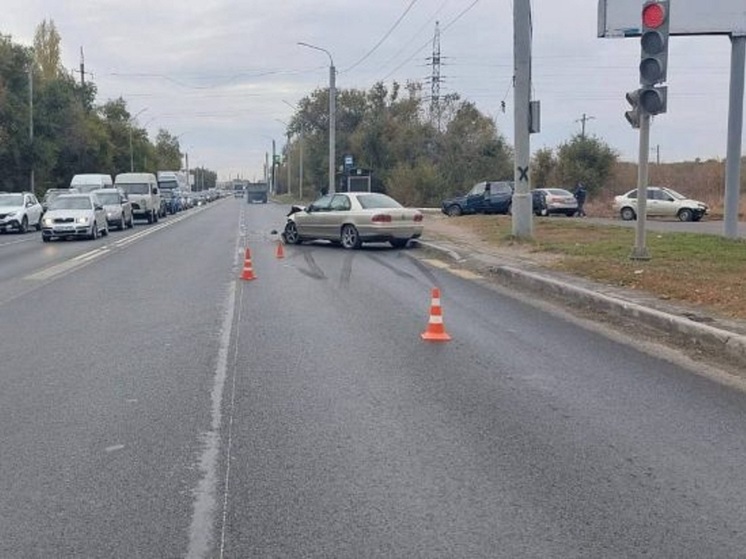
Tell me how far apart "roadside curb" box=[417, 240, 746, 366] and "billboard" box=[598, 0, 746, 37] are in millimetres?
9782

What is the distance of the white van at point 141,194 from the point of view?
45.7m

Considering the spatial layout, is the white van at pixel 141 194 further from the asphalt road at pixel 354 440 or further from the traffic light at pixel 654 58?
the asphalt road at pixel 354 440

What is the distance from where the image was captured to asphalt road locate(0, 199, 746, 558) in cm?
475

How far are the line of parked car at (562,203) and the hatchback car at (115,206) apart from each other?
15.8 m

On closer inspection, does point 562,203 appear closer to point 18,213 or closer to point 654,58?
point 18,213

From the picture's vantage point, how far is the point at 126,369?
8875 mm

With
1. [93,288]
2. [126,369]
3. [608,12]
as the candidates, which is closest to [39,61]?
[608,12]

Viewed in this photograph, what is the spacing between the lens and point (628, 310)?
12117mm

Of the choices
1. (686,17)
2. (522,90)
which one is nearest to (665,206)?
(686,17)

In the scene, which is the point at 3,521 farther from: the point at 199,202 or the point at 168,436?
the point at 199,202

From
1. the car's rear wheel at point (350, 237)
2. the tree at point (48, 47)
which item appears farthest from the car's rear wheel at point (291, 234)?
the tree at point (48, 47)

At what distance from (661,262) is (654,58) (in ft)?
12.0

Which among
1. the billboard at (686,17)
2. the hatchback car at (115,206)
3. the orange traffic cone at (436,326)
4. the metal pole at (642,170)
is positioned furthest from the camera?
the hatchback car at (115,206)

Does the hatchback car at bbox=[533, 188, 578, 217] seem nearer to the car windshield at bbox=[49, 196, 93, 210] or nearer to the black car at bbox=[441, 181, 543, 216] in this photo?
the black car at bbox=[441, 181, 543, 216]
